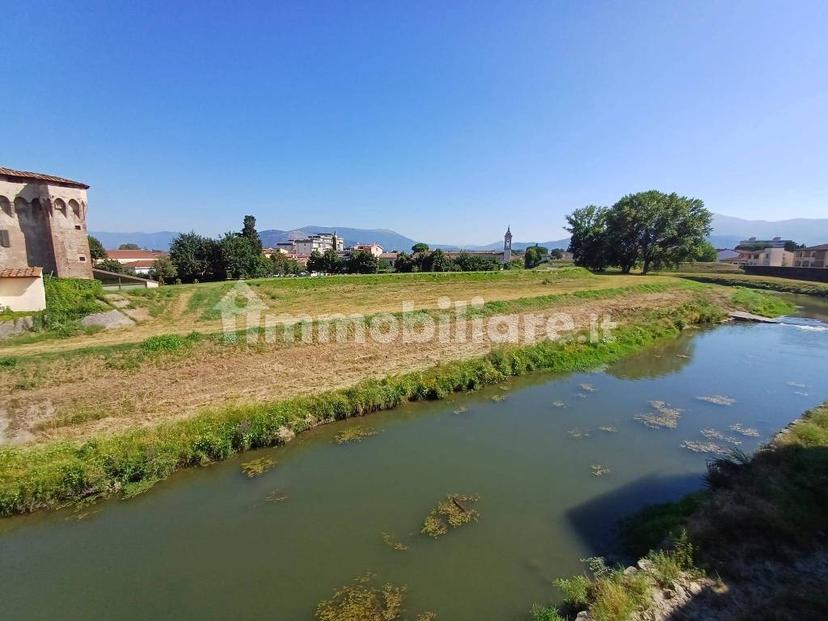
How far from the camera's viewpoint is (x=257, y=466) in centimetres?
927

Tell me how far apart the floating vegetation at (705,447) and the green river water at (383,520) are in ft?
0.84

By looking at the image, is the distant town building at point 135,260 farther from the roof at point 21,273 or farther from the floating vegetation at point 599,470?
the floating vegetation at point 599,470

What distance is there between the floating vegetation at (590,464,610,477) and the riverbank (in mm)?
1426

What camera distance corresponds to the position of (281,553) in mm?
6680

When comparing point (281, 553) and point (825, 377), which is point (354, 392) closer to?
point (281, 553)

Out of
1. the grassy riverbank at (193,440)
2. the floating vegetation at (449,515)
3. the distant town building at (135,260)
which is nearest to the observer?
the floating vegetation at (449,515)

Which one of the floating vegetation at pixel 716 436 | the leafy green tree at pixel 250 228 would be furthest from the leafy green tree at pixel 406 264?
the floating vegetation at pixel 716 436

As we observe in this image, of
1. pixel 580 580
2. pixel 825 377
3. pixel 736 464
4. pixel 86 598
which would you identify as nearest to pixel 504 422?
pixel 736 464

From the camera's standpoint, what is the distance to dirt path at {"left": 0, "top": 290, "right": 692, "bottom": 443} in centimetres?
1067

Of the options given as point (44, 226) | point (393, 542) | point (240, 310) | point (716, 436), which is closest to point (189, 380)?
point (393, 542)

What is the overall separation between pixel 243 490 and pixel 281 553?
2255 mm

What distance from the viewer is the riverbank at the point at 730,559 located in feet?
16.1

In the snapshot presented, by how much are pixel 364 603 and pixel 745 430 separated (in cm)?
1127

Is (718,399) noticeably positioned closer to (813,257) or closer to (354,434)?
(354,434)
